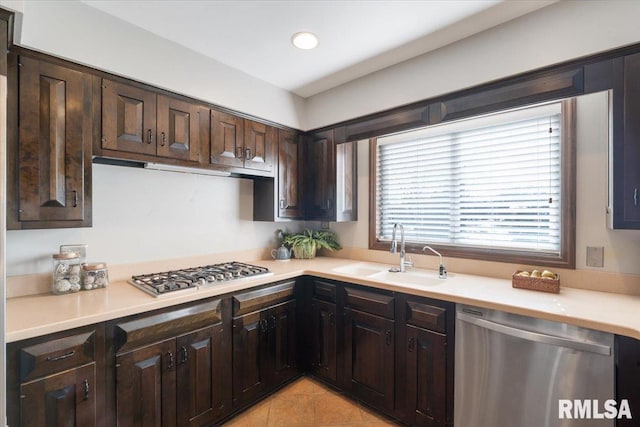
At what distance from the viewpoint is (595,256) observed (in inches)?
70.8

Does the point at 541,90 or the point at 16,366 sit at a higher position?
the point at 541,90

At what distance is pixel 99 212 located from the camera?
1.97 meters

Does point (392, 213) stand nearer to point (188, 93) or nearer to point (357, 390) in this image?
point (357, 390)

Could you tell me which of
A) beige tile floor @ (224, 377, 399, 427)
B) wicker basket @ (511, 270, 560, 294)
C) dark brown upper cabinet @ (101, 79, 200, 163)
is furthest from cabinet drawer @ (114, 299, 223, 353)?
wicker basket @ (511, 270, 560, 294)

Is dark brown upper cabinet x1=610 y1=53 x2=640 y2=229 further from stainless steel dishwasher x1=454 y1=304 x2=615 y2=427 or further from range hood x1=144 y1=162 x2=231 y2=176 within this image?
range hood x1=144 y1=162 x2=231 y2=176

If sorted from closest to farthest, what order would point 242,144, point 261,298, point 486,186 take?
point 261,298, point 486,186, point 242,144

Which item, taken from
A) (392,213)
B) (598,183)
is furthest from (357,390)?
(598,183)

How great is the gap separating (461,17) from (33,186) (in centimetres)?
260

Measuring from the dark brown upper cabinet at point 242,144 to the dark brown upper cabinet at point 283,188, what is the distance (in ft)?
0.36

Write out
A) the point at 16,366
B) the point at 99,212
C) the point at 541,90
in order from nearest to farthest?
1. the point at 16,366
2. the point at 541,90
3. the point at 99,212

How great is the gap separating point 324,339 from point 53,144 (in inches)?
86.3

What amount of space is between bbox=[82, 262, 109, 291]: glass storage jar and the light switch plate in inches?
120

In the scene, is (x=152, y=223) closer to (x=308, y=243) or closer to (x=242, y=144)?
(x=242, y=144)

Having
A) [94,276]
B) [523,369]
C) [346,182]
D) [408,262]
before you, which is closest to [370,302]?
[408,262]
